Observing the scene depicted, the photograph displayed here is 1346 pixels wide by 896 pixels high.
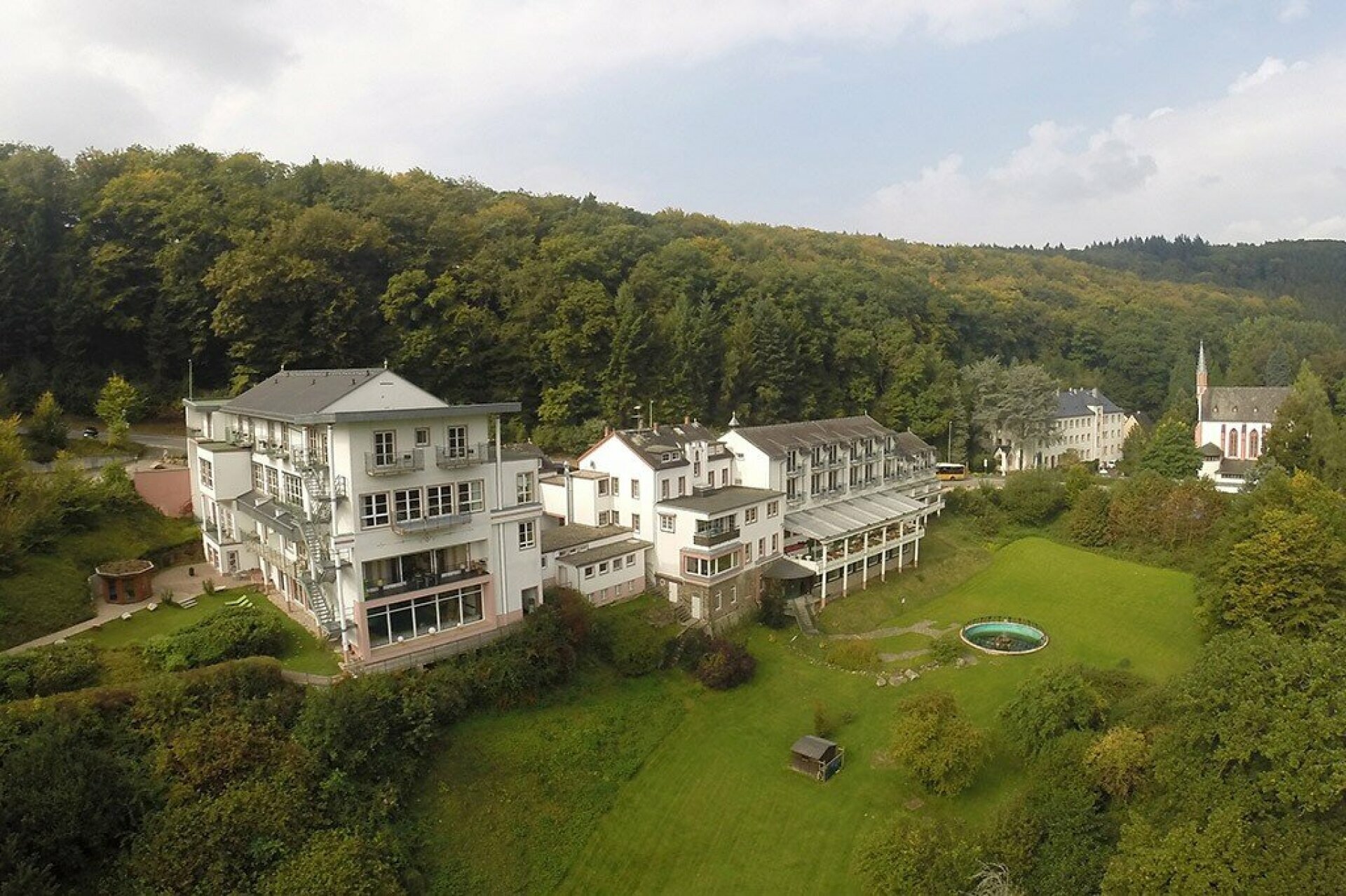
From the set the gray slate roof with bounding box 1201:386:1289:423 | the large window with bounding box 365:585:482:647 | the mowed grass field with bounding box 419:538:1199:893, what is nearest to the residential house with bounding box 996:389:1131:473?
the gray slate roof with bounding box 1201:386:1289:423

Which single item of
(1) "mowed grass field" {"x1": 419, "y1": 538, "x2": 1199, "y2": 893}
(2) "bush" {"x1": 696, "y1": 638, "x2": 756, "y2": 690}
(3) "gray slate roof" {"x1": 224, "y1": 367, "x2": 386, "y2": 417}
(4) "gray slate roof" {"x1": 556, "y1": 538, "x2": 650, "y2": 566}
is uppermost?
(3) "gray slate roof" {"x1": 224, "y1": 367, "x2": 386, "y2": 417}

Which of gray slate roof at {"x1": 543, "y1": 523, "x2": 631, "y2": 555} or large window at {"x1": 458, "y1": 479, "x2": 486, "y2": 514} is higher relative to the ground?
large window at {"x1": 458, "y1": 479, "x2": 486, "y2": 514}

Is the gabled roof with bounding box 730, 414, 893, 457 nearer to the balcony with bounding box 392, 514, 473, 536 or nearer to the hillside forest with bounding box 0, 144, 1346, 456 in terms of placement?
the hillside forest with bounding box 0, 144, 1346, 456

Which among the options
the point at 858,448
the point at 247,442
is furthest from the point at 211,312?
the point at 858,448

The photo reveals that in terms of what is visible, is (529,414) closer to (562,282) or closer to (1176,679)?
(562,282)

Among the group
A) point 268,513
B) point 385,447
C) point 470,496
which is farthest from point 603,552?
point 268,513

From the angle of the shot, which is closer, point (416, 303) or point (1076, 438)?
point (416, 303)

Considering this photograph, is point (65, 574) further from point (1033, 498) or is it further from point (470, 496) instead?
point (1033, 498)

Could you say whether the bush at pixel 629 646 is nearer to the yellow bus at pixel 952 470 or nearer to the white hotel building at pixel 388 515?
the white hotel building at pixel 388 515
